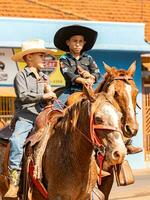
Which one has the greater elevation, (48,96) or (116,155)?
(48,96)

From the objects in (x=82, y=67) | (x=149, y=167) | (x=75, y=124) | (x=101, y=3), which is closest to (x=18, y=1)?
(x=101, y=3)

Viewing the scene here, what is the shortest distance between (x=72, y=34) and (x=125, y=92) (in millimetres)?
1743

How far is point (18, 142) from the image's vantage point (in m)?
7.60

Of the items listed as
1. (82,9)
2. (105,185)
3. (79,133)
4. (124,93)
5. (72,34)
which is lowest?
(105,185)

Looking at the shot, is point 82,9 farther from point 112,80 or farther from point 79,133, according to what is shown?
point 79,133

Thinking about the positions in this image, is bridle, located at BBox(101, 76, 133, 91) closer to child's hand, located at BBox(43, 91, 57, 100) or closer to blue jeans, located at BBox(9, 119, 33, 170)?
child's hand, located at BBox(43, 91, 57, 100)

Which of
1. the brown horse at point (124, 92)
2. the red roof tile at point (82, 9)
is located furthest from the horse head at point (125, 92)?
the red roof tile at point (82, 9)

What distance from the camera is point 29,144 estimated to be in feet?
24.0

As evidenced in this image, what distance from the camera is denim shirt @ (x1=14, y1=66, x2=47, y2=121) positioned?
7.59m

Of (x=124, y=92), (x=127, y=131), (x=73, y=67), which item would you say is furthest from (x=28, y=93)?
(x=127, y=131)

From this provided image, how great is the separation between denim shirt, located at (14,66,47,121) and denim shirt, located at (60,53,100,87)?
0.30 m

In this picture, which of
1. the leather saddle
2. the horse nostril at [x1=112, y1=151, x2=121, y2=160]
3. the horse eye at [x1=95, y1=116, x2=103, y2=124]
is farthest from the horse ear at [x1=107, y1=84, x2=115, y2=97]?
Result: the leather saddle

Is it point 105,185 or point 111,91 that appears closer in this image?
A: point 111,91

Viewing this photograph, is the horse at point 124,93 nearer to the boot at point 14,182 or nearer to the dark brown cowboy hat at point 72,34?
the dark brown cowboy hat at point 72,34
